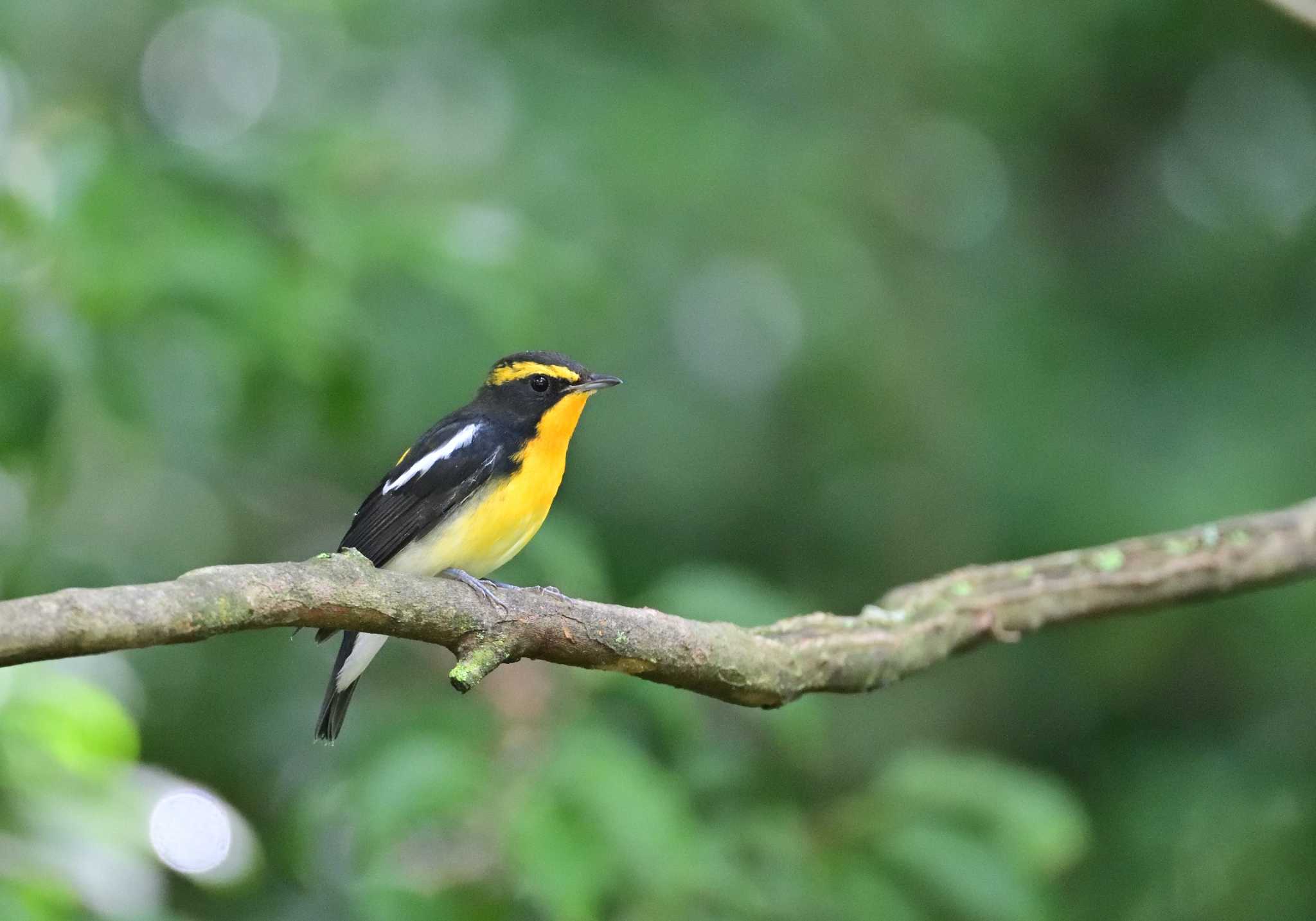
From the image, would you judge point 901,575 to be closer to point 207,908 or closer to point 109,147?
point 207,908

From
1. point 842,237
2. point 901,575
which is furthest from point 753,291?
point 901,575

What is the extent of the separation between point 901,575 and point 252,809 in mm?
3476

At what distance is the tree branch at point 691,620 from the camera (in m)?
2.34

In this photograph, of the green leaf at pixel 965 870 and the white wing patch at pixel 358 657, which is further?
the white wing patch at pixel 358 657

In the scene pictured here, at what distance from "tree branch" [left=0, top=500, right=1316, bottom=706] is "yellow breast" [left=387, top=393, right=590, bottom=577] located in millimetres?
979

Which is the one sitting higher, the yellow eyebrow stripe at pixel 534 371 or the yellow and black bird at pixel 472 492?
the yellow eyebrow stripe at pixel 534 371

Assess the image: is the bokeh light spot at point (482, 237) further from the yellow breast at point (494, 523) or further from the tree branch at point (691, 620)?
the tree branch at point (691, 620)

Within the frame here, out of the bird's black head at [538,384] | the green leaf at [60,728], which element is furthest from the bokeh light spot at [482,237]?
the green leaf at [60,728]

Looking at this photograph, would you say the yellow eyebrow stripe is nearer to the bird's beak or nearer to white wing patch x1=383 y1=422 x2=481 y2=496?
Result: the bird's beak

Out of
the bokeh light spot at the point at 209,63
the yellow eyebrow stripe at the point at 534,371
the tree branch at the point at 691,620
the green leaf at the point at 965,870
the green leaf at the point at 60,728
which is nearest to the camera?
the tree branch at the point at 691,620

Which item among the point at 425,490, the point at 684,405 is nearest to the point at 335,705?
the point at 425,490

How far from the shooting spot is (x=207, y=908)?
6.30 meters

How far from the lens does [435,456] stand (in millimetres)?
4492

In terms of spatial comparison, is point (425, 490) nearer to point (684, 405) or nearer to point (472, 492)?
point (472, 492)
